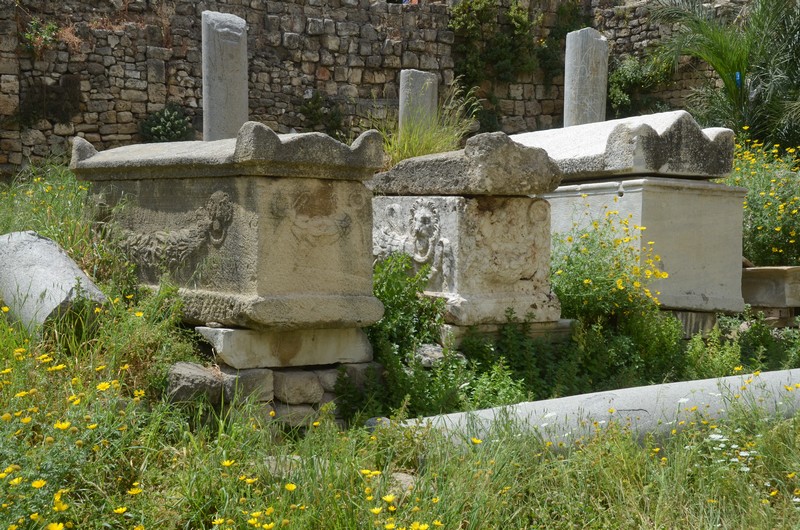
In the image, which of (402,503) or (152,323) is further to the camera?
(152,323)

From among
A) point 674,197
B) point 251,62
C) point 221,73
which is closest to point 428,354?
point 674,197

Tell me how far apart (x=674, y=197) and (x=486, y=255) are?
163cm

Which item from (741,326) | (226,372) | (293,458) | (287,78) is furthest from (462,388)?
(287,78)

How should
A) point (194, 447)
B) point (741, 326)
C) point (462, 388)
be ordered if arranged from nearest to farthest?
1. point (194, 447)
2. point (462, 388)
3. point (741, 326)

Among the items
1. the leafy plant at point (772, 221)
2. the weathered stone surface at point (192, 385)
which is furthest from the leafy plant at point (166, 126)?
the weathered stone surface at point (192, 385)

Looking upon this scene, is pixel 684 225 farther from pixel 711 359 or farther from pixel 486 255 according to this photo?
pixel 486 255

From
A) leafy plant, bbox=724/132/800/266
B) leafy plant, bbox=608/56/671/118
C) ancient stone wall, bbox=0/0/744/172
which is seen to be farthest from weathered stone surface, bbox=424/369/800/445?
leafy plant, bbox=608/56/671/118

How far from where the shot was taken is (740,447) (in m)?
3.48

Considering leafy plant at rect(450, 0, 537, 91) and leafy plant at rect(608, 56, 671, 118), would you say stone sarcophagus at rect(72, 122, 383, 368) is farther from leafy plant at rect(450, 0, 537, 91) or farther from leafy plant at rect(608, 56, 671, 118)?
leafy plant at rect(608, 56, 671, 118)

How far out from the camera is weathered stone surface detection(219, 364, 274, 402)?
407 cm

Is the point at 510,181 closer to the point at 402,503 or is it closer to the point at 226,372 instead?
the point at 226,372

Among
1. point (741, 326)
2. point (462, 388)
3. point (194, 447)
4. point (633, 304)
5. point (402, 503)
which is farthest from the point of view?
point (741, 326)

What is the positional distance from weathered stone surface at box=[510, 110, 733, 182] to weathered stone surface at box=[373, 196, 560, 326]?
2.86ft

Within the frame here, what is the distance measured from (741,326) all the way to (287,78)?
9.75 m
